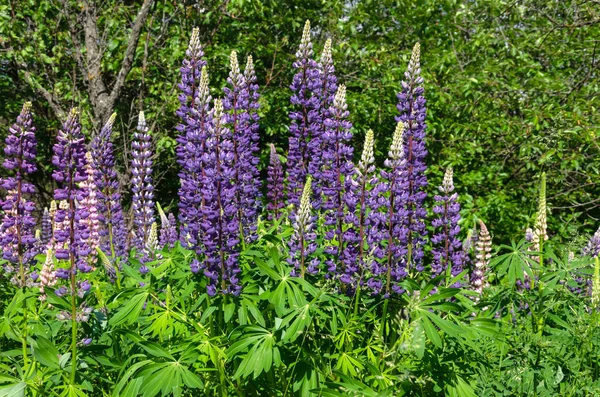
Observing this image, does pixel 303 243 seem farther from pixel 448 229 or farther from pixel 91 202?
pixel 91 202

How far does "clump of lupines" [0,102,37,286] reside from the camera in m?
3.16

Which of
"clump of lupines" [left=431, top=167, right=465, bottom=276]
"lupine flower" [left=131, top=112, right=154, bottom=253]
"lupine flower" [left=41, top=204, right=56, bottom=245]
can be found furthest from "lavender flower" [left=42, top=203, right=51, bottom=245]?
"clump of lupines" [left=431, top=167, right=465, bottom=276]

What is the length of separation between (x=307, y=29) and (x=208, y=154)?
126 centimetres

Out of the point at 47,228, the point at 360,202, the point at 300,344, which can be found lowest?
the point at 300,344

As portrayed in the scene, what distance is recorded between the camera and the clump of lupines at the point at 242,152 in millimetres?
3355

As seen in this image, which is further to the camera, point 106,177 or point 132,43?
point 132,43

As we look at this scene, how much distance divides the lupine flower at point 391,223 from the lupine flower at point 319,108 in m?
0.46

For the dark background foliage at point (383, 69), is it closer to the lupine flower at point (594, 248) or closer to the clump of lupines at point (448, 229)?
the lupine flower at point (594, 248)

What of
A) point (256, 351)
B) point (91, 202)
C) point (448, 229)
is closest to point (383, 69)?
point (448, 229)

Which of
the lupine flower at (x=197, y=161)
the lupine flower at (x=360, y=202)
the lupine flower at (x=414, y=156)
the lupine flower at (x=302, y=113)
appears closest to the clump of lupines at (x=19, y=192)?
the lupine flower at (x=197, y=161)

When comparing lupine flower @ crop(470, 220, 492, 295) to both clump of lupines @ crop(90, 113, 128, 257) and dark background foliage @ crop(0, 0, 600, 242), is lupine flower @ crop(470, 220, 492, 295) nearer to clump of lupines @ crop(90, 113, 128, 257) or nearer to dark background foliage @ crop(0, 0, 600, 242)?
clump of lupines @ crop(90, 113, 128, 257)

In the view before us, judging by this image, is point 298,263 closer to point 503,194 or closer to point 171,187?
point 503,194

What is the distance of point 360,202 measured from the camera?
3.01 meters

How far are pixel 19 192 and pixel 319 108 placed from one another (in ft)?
5.88
